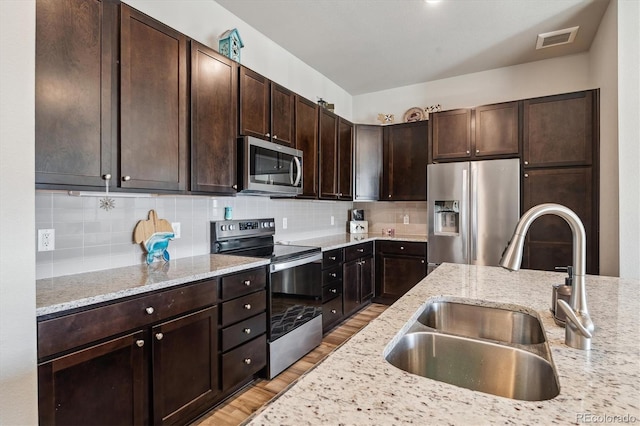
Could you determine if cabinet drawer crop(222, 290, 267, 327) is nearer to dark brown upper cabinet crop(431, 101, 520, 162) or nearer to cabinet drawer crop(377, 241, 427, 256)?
cabinet drawer crop(377, 241, 427, 256)

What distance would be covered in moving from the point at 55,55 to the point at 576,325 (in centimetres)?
212

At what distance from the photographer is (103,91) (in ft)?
5.23

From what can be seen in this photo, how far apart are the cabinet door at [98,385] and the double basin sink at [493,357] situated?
1.25 m

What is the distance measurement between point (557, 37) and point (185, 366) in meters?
4.15

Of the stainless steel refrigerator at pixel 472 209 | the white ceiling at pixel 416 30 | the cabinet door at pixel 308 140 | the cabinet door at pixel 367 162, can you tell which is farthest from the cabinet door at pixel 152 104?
the stainless steel refrigerator at pixel 472 209

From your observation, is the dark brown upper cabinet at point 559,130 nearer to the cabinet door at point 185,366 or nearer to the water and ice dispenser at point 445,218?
the water and ice dispenser at point 445,218

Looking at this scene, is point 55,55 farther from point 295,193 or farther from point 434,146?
point 434,146

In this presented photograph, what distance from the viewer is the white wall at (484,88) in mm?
3543

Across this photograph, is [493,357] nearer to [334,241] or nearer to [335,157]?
[334,241]

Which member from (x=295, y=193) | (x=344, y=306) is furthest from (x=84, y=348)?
(x=344, y=306)

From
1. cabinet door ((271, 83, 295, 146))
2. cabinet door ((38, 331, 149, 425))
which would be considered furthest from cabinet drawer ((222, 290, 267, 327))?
cabinet door ((271, 83, 295, 146))

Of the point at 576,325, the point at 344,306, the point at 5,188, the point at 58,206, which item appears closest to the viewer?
the point at 576,325

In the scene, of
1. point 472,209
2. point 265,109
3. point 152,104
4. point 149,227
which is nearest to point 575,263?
point 152,104

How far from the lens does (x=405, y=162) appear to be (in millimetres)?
4207
